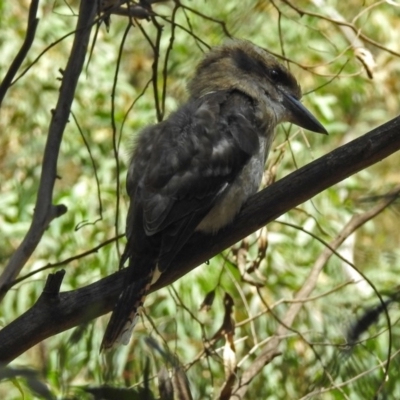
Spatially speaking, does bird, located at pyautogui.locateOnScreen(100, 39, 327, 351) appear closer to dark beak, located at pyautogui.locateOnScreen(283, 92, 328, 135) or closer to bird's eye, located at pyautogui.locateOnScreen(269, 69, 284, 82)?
dark beak, located at pyautogui.locateOnScreen(283, 92, 328, 135)

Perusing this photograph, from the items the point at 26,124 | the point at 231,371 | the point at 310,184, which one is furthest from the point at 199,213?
the point at 26,124

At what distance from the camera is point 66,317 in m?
2.08

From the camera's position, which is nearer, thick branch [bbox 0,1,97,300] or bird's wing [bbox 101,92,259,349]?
thick branch [bbox 0,1,97,300]

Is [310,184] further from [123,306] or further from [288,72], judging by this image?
[288,72]

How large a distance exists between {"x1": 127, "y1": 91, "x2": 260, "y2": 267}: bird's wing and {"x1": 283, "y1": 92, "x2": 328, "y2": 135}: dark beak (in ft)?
1.17

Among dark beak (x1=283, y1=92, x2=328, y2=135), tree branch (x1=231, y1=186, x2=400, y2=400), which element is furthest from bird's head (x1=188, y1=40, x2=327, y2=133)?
tree branch (x1=231, y1=186, x2=400, y2=400)

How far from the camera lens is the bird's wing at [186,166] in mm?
2705

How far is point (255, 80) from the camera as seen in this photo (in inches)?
136

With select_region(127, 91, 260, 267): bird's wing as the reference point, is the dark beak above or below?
above

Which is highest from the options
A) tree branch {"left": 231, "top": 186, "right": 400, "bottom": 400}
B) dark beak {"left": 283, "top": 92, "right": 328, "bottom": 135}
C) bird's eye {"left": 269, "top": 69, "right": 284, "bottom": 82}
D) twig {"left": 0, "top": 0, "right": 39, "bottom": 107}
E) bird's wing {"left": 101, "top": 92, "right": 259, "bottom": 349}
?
bird's eye {"left": 269, "top": 69, "right": 284, "bottom": 82}

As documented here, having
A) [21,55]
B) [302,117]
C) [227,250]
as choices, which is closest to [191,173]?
[21,55]

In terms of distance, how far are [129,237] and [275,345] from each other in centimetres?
57

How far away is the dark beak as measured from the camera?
342cm

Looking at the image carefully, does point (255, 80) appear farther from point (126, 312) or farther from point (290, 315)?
point (126, 312)
